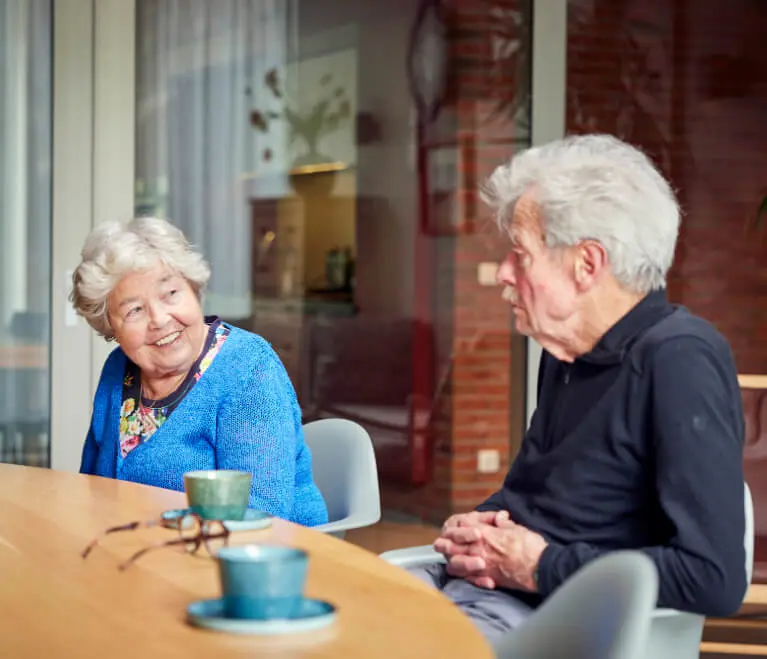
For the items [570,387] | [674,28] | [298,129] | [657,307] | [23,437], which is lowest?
[23,437]

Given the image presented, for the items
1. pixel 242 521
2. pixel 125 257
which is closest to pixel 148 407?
pixel 125 257

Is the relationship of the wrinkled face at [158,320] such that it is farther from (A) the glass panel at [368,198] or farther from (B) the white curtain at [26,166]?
(A) the glass panel at [368,198]

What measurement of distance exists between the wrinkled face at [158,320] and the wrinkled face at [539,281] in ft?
2.54

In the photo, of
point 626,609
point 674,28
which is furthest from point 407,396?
point 626,609

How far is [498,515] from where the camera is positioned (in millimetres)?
2023

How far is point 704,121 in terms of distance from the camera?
5.34m

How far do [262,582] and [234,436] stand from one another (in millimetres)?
1227

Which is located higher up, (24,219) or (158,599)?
(24,219)

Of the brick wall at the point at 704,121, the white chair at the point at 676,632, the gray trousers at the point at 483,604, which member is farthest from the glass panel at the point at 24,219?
the white chair at the point at 676,632

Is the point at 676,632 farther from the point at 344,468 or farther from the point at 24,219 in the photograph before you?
the point at 24,219

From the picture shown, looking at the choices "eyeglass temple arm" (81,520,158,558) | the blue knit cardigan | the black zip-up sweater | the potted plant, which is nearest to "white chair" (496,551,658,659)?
the black zip-up sweater

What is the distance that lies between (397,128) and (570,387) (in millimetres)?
3253

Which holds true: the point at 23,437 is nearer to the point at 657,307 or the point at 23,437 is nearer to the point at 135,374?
the point at 135,374

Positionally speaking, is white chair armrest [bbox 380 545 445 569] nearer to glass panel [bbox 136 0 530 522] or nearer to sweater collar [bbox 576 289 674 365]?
sweater collar [bbox 576 289 674 365]
